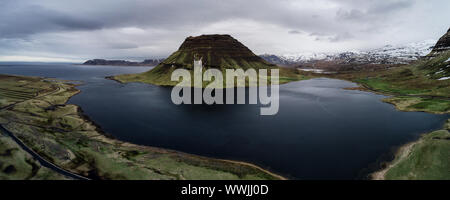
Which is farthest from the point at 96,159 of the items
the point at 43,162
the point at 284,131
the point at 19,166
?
the point at 284,131

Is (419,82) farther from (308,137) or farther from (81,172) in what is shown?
(81,172)

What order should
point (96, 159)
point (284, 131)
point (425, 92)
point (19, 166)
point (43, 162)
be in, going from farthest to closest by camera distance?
point (425, 92) → point (284, 131) → point (96, 159) → point (43, 162) → point (19, 166)

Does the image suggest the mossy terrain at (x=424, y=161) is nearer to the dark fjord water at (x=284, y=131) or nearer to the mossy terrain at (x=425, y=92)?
the dark fjord water at (x=284, y=131)

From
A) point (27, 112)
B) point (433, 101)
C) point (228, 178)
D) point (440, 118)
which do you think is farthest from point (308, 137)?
point (27, 112)

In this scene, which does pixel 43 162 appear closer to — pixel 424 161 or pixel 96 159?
pixel 96 159

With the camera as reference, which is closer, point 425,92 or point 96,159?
point 96,159

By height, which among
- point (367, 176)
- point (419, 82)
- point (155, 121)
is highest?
point (419, 82)
